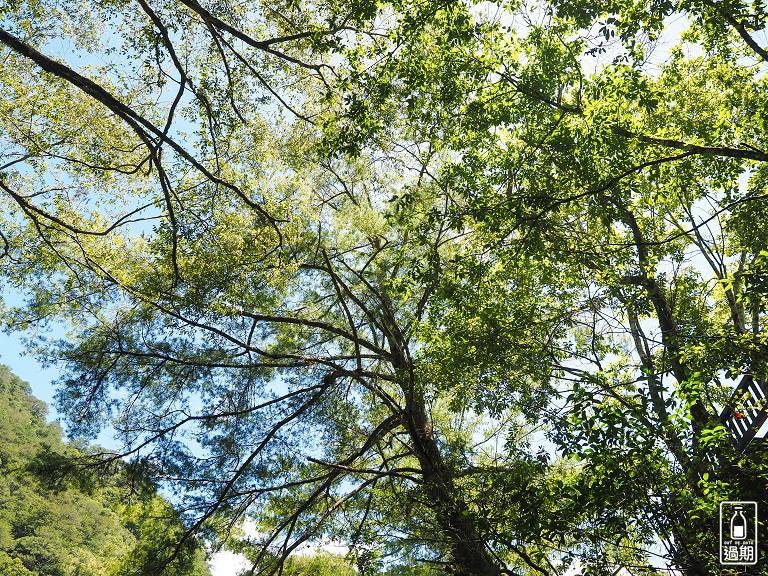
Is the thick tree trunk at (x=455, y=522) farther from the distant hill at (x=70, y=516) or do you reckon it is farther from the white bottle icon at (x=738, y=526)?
the distant hill at (x=70, y=516)

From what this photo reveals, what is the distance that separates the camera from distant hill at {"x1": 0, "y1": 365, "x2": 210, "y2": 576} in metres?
7.70

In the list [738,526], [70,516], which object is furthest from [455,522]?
[70,516]

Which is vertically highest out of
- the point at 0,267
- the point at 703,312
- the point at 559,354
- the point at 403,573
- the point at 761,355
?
the point at 703,312

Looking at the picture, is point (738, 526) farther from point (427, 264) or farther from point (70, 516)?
point (70, 516)

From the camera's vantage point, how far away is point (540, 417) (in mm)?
6020

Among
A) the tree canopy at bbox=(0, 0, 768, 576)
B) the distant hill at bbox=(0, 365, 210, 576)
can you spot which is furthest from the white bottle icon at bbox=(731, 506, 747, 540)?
the distant hill at bbox=(0, 365, 210, 576)

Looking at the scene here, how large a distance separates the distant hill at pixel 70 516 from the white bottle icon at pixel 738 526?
21.3 feet

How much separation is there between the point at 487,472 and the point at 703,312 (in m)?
3.87

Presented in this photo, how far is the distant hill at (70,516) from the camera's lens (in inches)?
303

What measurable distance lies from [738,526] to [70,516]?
40133 millimetres

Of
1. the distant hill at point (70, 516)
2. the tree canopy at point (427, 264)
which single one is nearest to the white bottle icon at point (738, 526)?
the tree canopy at point (427, 264)

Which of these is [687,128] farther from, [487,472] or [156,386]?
[156,386]

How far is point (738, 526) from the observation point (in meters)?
3.54

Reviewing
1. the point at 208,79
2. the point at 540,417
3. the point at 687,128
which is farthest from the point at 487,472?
the point at 208,79
